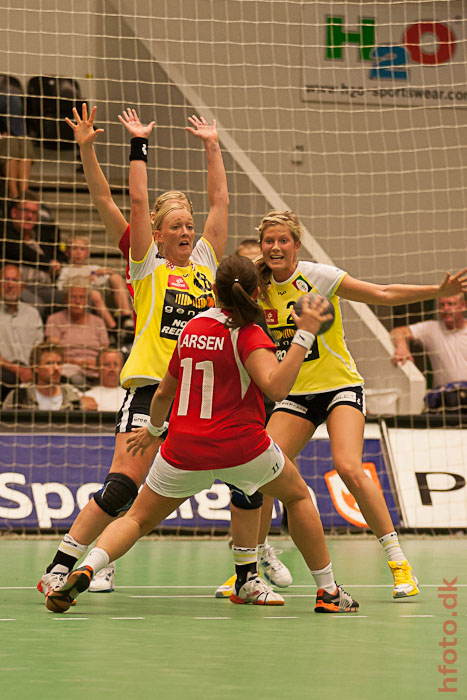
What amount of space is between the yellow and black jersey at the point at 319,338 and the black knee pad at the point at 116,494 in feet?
3.69

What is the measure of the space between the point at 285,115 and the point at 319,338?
8.20m

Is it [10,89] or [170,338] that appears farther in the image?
[10,89]

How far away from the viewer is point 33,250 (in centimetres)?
1207

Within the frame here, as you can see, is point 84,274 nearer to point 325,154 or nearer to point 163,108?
point 163,108

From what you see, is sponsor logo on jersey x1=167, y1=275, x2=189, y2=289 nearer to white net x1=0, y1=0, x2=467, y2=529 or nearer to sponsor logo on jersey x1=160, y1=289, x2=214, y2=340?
sponsor logo on jersey x1=160, y1=289, x2=214, y2=340

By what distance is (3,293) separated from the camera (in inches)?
448

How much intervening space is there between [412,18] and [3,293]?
20.5 feet

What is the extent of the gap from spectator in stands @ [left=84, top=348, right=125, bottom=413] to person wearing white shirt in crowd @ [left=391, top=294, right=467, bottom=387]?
323 centimetres

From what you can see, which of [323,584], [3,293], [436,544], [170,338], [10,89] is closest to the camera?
[323,584]

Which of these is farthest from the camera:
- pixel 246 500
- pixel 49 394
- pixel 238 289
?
pixel 49 394

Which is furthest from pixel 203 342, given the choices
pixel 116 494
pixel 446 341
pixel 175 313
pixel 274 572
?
pixel 446 341

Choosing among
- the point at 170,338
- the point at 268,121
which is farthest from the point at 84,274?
the point at 170,338

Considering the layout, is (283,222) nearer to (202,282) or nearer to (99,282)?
(202,282)

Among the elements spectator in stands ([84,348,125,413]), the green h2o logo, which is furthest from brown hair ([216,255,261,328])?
the green h2o logo
